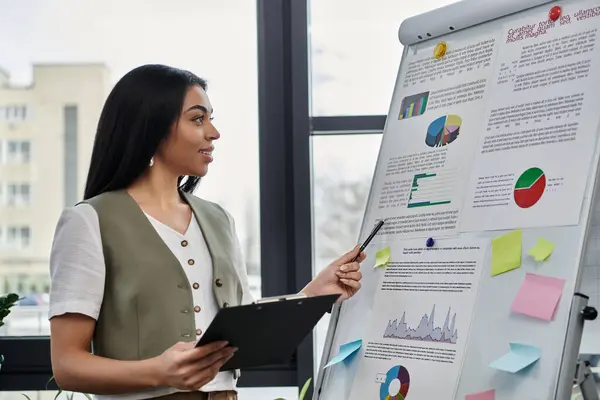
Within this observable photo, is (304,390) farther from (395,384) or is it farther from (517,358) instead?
(517,358)

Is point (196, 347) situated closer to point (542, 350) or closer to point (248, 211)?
point (542, 350)

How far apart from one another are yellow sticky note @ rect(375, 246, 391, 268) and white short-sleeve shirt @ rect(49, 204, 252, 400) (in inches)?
17.6

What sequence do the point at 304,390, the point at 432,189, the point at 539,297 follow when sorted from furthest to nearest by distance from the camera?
1. the point at 304,390
2. the point at 432,189
3. the point at 539,297

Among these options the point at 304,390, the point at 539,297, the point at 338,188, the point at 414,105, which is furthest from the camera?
the point at 338,188

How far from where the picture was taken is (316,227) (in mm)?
2668

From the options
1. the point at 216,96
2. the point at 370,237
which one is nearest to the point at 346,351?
the point at 370,237

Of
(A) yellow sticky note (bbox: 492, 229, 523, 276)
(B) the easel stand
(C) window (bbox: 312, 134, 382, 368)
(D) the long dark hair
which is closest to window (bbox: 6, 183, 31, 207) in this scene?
(C) window (bbox: 312, 134, 382, 368)

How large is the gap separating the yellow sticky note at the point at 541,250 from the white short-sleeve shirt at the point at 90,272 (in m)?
0.68

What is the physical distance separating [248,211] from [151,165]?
993 millimetres

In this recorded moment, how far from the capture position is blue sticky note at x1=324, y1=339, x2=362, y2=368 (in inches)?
72.3

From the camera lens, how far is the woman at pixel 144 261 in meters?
1.49

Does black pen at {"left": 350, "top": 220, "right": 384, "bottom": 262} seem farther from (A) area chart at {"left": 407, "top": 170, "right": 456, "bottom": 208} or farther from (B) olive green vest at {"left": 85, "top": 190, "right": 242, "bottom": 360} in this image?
(B) olive green vest at {"left": 85, "top": 190, "right": 242, "bottom": 360}

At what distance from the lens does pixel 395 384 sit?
5.63ft

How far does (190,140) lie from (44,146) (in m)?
1.22
